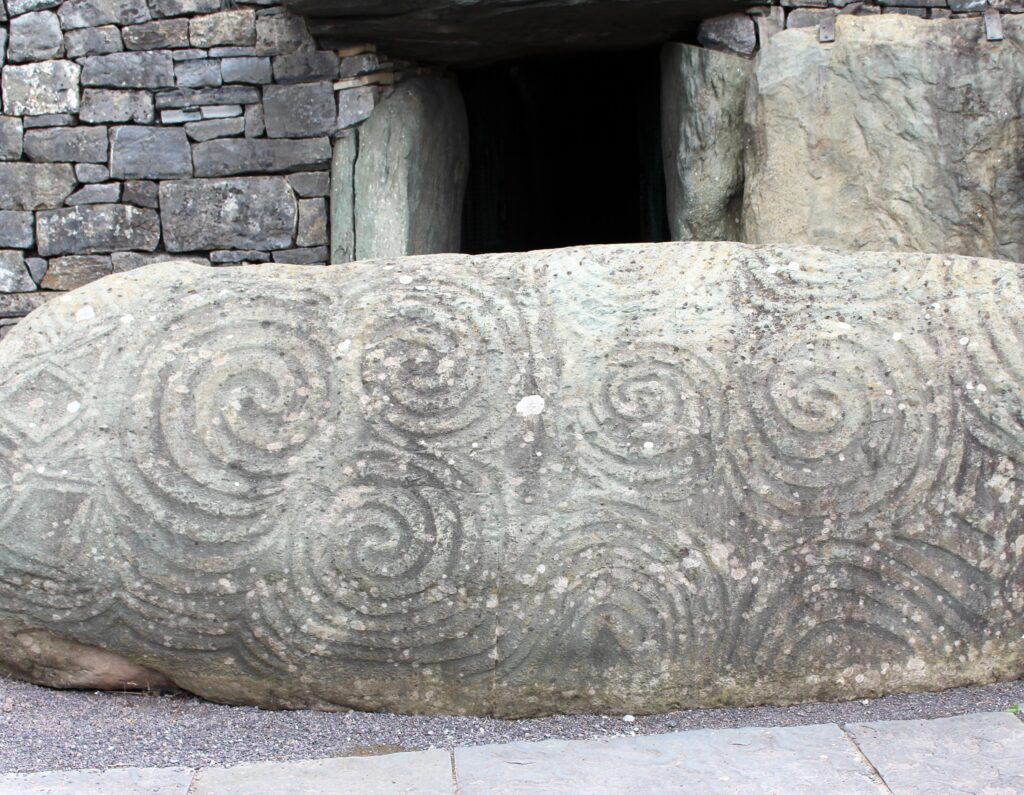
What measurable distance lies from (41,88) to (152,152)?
0.60 metres

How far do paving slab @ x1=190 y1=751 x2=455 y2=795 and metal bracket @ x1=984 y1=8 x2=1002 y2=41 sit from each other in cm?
397

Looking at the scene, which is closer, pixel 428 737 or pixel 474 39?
pixel 428 737

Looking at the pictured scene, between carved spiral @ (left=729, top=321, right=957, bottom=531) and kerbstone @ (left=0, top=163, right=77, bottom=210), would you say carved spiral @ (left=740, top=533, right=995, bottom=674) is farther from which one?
kerbstone @ (left=0, top=163, right=77, bottom=210)

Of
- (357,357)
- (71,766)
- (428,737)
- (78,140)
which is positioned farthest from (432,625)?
(78,140)

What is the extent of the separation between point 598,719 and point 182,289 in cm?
131

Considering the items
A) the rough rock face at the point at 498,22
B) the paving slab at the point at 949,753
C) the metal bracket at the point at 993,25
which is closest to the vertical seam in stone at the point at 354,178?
the rough rock face at the point at 498,22

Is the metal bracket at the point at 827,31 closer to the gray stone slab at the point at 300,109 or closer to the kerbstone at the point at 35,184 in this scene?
the gray stone slab at the point at 300,109

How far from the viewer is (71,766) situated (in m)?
2.19

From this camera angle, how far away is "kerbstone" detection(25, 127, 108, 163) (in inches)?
210

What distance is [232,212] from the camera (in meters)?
5.28

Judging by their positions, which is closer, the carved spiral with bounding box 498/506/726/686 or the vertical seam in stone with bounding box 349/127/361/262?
the carved spiral with bounding box 498/506/726/686

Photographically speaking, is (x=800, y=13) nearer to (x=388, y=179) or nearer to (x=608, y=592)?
(x=388, y=179)

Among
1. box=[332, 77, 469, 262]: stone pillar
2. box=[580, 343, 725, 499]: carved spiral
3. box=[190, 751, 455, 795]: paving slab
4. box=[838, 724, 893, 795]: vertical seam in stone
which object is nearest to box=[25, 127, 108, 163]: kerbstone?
box=[332, 77, 469, 262]: stone pillar

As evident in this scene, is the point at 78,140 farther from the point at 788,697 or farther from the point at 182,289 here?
the point at 788,697
